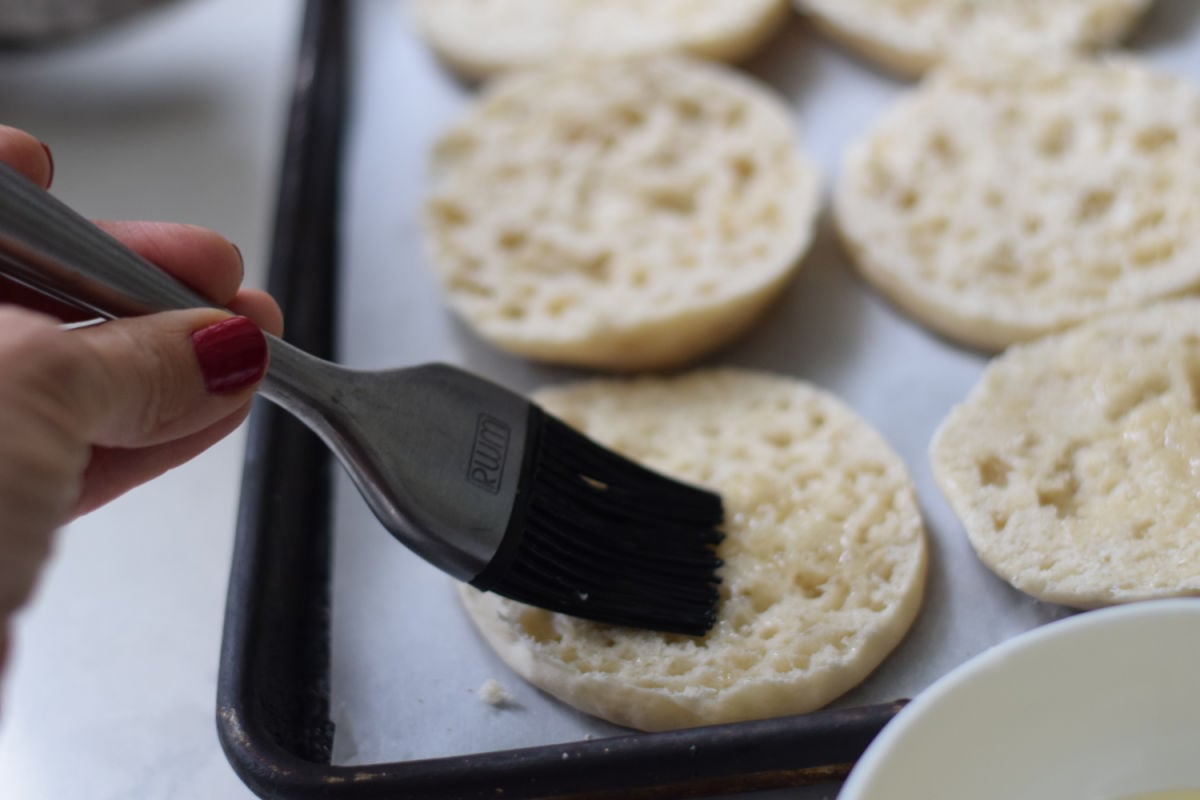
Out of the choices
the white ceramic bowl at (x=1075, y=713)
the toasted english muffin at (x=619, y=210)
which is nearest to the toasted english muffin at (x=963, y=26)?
the toasted english muffin at (x=619, y=210)

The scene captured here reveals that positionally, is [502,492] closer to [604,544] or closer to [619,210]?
[604,544]

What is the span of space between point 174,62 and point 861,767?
1872 millimetres

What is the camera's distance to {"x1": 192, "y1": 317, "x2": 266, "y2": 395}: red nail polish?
81 cm

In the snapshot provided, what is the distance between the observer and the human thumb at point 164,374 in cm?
73

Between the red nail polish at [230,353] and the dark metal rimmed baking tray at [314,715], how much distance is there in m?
0.32

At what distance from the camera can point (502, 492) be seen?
0.99 m

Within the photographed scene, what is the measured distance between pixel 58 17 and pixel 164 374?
4.91ft

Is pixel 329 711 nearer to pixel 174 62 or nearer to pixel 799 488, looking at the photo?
pixel 799 488

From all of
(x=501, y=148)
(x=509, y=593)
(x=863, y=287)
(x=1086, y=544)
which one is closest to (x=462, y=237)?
(x=501, y=148)

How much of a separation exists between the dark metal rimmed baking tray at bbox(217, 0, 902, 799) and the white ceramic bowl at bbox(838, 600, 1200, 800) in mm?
97

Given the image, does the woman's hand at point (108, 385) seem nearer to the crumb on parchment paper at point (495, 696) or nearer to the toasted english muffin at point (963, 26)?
the crumb on parchment paper at point (495, 696)

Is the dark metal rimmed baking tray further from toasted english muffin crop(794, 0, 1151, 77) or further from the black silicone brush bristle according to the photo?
toasted english muffin crop(794, 0, 1151, 77)

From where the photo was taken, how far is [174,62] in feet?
6.89

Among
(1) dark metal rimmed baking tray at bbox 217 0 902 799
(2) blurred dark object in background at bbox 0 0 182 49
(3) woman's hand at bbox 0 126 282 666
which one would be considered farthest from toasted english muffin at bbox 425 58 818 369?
(2) blurred dark object in background at bbox 0 0 182 49
